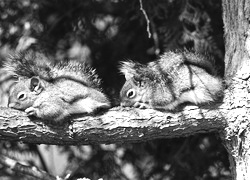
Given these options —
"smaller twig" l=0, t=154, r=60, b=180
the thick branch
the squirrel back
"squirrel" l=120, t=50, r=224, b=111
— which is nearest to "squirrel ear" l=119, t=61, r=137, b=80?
"squirrel" l=120, t=50, r=224, b=111

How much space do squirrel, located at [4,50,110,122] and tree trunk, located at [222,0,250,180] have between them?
0.56 m

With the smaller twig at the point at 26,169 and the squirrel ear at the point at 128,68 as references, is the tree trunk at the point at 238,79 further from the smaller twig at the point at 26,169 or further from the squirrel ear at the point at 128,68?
the smaller twig at the point at 26,169

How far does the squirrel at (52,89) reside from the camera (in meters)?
2.38

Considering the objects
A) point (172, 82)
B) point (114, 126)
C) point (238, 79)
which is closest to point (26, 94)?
point (114, 126)

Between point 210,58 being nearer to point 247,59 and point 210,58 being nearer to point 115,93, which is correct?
point 247,59

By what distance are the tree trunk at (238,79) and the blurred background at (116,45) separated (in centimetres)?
34

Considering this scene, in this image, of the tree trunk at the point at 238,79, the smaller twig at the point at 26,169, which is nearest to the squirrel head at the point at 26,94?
the smaller twig at the point at 26,169

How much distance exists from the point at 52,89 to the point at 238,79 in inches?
32.7

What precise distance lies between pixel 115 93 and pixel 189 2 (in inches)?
25.5

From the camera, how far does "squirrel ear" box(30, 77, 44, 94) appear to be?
2520mm

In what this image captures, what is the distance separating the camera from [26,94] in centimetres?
253

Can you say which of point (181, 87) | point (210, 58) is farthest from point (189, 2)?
point (181, 87)

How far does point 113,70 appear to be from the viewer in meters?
3.20

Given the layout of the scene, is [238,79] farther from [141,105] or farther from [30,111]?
[30,111]
